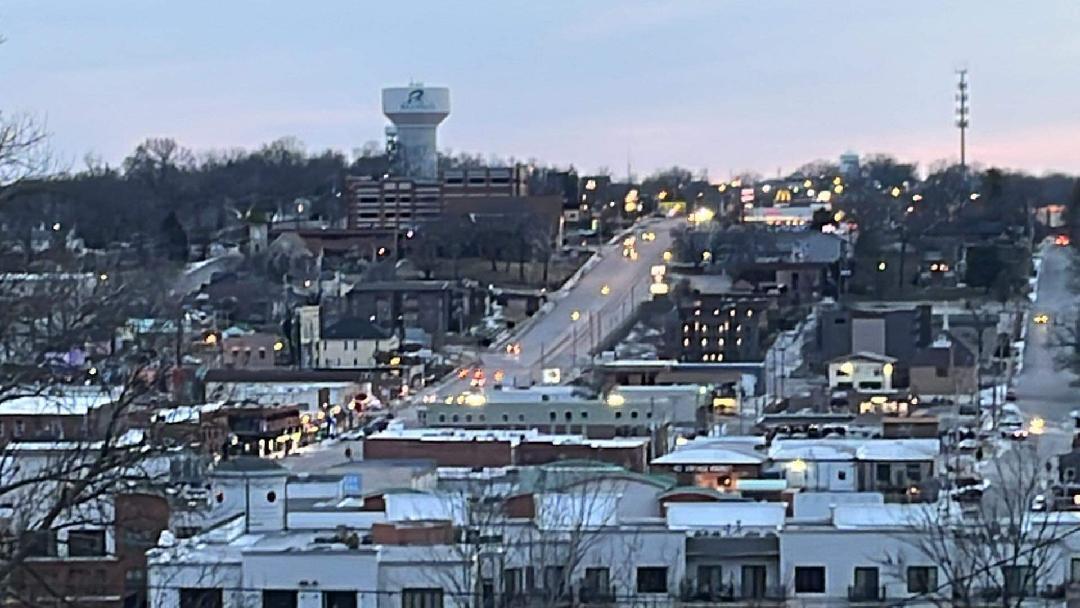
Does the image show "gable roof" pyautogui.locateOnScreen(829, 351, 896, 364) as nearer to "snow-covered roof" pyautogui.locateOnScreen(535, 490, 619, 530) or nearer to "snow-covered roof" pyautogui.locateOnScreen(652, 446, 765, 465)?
"snow-covered roof" pyautogui.locateOnScreen(652, 446, 765, 465)

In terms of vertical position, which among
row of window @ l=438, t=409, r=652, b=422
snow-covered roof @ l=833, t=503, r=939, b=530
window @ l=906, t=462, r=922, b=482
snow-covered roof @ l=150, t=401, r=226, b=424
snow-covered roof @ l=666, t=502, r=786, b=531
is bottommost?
window @ l=906, t=462, r=922, b=482

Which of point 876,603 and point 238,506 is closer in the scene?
point 876,603

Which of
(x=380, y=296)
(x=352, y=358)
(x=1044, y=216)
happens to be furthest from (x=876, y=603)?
(x=1044, y=216)

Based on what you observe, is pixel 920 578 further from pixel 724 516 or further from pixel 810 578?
pixel 724 516

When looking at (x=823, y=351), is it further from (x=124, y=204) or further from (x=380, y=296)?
(x=124, y=204)

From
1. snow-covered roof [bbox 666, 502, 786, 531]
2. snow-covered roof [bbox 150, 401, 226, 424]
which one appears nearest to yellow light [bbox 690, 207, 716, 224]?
snow-covered roof [bbox 150, 401, 226, 424]

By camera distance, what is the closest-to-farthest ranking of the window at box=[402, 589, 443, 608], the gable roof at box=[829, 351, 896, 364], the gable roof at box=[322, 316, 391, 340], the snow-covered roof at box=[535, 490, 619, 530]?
1. the window at box=[402, 589, 443, 608]
2. the snow-covered roof at box=[535, 490, 619, 530]
3. the gable roof at box=[829, 351, 896, 364]
4. the gable roof at box=[322, 316, 391, 340]
